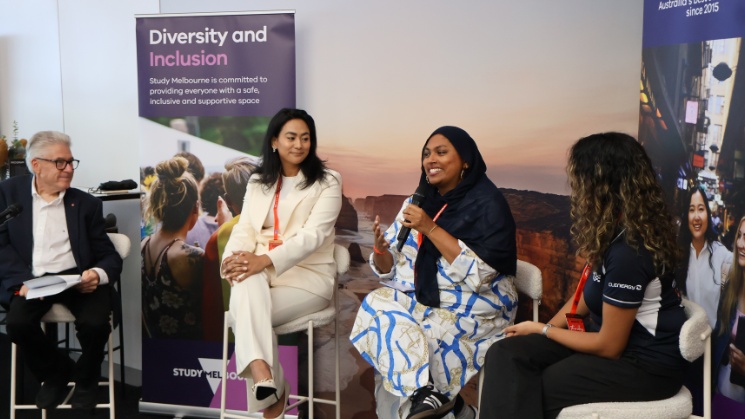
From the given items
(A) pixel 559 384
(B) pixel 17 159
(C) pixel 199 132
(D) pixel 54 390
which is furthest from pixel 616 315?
(B) pixel 17 159

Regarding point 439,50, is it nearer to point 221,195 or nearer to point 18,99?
point 221,195

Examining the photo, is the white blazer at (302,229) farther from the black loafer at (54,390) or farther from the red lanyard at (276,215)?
the black loafer at (54,390)

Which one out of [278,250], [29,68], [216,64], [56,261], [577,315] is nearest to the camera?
[577,315]

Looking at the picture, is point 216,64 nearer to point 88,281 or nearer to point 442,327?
point 88,281

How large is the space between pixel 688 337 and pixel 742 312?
2.35 ft

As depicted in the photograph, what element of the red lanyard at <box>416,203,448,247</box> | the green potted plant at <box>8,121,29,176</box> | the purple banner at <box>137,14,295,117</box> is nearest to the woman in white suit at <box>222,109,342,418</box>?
the purple banner at <box>137,14,295,117</box>

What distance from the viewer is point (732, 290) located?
9.08ft

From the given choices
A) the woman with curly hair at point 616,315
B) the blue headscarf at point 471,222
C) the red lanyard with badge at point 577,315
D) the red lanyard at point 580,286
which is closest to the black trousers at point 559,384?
the woman with curly hair at point 616,315

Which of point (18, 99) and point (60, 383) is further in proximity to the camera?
point (18, 99)

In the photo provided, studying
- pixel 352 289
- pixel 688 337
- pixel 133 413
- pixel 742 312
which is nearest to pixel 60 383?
pixel 133 413

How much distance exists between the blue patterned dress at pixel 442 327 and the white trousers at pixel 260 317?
397mm

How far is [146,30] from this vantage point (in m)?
3.71

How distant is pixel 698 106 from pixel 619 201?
2.99 feet

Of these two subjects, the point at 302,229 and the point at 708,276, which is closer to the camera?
the point at 708,276
